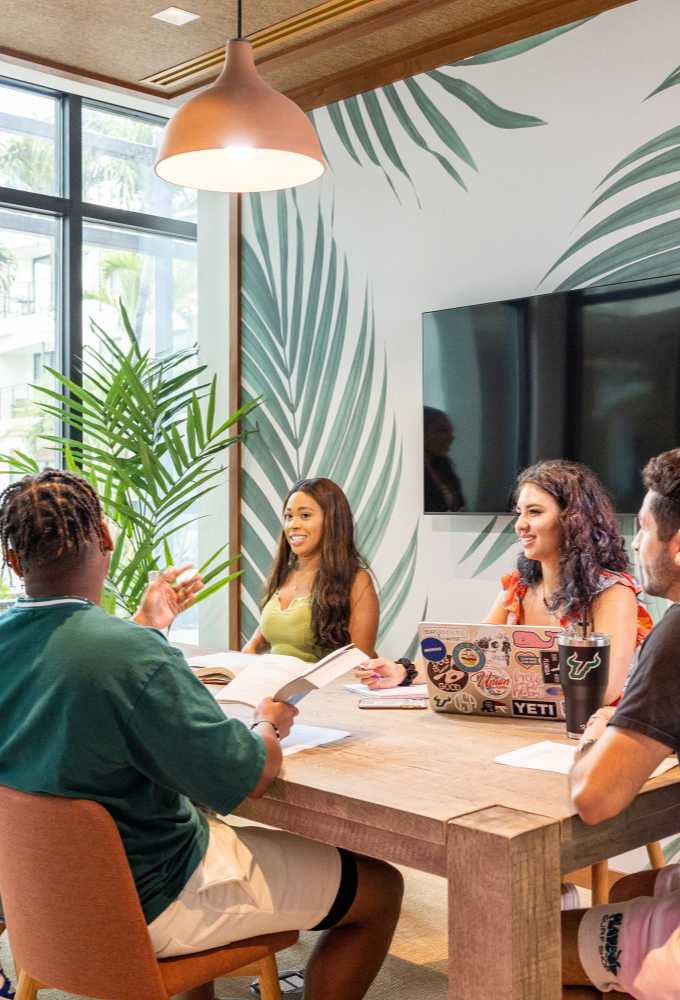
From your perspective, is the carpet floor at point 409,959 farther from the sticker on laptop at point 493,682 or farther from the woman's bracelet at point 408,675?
the sticker on laptop at point 493,682

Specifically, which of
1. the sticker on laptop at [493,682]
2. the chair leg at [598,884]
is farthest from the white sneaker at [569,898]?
the sticker on laptop at [493,682]

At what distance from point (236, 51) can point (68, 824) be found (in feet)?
6.31

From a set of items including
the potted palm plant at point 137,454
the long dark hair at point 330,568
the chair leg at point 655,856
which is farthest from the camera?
the potted palm plant at point 137,454

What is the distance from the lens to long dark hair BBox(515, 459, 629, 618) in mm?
2658

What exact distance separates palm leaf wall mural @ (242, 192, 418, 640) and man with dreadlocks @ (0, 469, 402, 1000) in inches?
89.5

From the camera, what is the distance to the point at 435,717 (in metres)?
2.33

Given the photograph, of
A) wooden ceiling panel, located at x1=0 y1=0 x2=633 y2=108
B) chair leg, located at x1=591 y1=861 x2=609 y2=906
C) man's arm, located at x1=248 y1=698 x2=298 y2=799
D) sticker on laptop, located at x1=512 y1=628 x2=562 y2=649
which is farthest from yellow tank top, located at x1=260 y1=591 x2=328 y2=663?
wooden ceiling panel, located at x1=0 y1=0 x2=633 y2=108

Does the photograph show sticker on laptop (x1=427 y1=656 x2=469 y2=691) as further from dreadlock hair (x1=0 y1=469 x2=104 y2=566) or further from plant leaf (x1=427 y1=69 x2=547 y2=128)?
plant leaf (x1=427 y1=69 x2=547 y2=128)

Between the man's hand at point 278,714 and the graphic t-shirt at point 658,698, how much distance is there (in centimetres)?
65

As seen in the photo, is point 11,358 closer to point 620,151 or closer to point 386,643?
point 386,643

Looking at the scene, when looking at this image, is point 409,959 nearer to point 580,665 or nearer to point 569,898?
point 569,898

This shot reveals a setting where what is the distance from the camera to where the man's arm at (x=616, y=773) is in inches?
62.1

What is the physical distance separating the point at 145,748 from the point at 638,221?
2485 millimetres

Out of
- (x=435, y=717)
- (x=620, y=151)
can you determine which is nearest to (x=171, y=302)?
(x=620, y=151)
